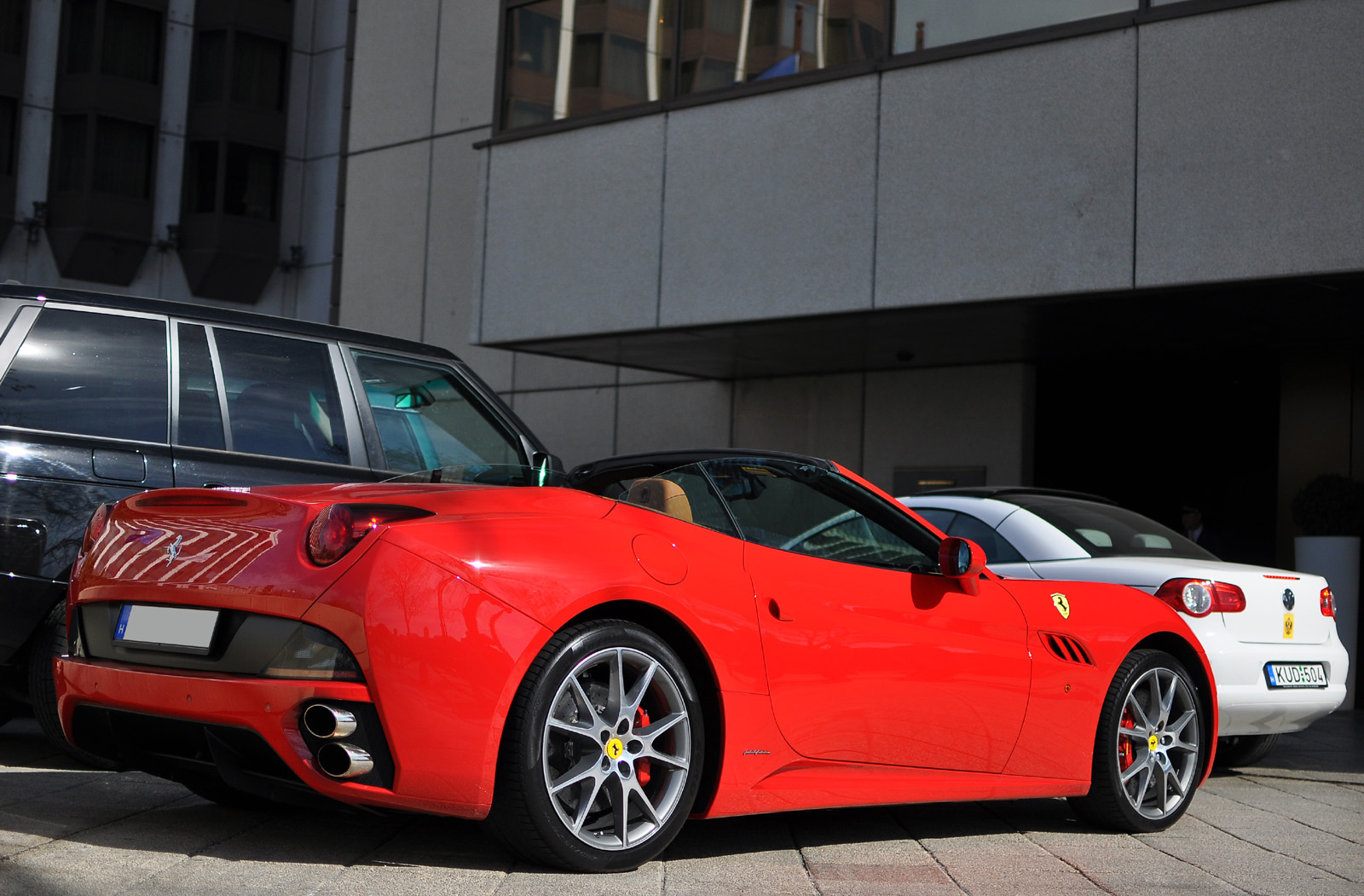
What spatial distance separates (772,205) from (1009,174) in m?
2.28

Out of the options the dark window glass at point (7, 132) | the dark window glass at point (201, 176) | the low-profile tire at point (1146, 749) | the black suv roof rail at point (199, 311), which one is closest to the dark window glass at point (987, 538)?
the low-profile tire at point (1146, 749)

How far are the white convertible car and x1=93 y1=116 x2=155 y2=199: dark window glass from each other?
24.6m

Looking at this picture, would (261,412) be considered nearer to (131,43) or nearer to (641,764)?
(641,764)

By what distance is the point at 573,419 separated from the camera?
18.9m

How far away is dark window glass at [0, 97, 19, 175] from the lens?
28031 mm

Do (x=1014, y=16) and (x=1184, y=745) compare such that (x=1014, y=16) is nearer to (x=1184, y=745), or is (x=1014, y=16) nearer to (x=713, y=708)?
(x=1184, y=745)

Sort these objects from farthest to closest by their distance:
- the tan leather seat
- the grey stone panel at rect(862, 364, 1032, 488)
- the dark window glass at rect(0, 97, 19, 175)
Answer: the dark window glass at rect(0, 97, 19, 175)
the grey stone panel at rect(862, 364, 1032, 488)
the tan leather seat

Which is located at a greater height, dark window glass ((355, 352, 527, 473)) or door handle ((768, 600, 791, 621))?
dark window glass ((355, 352, 527, 473))

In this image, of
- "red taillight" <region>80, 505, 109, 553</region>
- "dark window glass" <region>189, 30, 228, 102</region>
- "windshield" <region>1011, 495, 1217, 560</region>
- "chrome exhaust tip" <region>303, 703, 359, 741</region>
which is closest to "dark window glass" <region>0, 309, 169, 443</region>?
"red taillight" <region>80, 505, 109, 553</region>

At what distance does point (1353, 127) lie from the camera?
32.6ft

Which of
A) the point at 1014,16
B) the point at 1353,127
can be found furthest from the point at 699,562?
the point at 1014,16

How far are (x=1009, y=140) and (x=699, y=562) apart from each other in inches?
323

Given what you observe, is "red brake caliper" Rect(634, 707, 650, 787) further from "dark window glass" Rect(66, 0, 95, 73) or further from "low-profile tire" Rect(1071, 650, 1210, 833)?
"dark window glass" Rect(66, 0, 95, 73)

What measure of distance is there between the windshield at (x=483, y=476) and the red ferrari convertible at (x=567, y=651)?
1 centimetres
